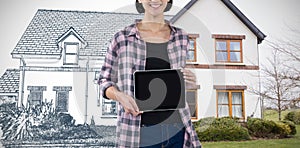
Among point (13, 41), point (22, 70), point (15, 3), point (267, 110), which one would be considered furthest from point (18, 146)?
point (267, 110)

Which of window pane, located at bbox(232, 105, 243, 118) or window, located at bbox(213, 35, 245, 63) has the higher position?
window, located at bbox(213, 35, 245, 63)

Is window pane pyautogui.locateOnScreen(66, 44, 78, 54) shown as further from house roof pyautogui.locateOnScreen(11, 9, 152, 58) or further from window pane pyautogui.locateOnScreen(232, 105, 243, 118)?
window pane pyautogui.locateOnScreen(232, 105, 243, 118)

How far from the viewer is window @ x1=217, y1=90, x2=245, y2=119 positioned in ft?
8.30

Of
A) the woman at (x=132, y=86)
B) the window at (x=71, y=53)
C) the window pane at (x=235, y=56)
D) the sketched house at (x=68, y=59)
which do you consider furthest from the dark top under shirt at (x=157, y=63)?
the window pane at (x=235, y=56)

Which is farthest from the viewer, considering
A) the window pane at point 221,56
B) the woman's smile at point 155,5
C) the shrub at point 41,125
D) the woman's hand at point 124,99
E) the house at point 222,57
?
the window pane at point 221,56

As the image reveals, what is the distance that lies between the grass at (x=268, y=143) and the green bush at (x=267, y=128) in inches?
1.4

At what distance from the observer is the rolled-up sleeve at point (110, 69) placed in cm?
100

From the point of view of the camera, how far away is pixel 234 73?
8.46 ft

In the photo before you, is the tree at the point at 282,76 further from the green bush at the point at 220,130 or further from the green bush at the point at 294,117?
the green bush at the point at 220,130

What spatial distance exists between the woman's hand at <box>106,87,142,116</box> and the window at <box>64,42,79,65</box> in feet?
5.26

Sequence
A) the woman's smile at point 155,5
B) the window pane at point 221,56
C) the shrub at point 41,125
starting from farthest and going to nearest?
1. the window pane at point 221,56
2. the shrub at point 41,125
3. the woman's smile at point 155,5

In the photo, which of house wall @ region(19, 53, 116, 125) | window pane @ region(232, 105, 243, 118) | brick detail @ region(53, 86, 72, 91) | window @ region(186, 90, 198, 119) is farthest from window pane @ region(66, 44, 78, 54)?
window pane @ region(232, 105, 243, 118)

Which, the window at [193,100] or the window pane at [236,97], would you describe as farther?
the window pane at [236,97]

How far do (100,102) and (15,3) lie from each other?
3.10 ft
